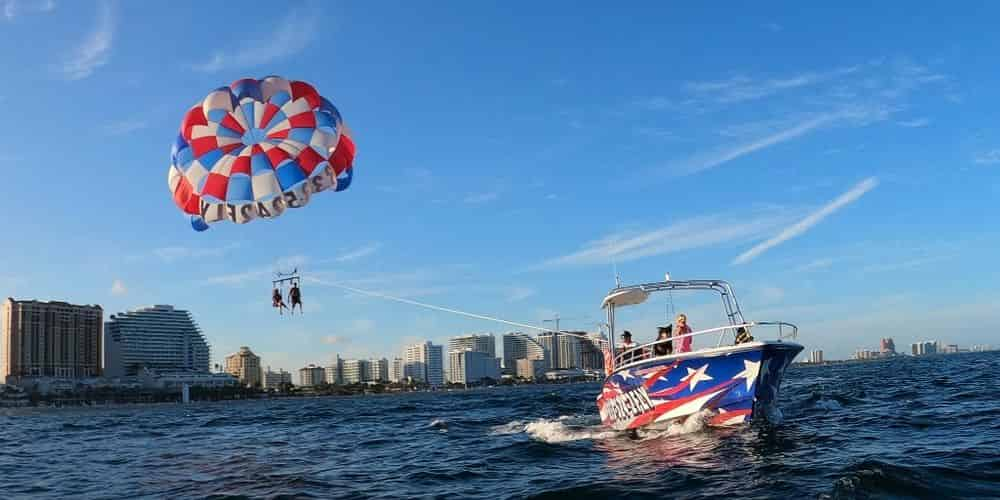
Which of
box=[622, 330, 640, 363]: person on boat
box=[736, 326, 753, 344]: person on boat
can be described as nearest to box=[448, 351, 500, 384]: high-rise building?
box=[622, 330, 640, 363]: person on boat

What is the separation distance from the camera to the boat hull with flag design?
559 inches

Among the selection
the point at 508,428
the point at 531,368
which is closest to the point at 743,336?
the point at 508,428

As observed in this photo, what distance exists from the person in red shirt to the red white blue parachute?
27.5 ft

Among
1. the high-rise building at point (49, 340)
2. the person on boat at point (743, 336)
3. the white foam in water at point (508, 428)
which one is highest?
the high-rise building at point (49, 340)

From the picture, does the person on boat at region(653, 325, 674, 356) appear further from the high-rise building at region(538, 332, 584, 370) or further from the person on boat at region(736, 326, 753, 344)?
the high-rise building at region(538, 332, 584, 370)

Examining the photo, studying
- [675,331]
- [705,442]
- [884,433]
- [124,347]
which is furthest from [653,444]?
[124,347]

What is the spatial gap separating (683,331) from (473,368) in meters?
181

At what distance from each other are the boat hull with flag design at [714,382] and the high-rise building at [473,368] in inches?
6898

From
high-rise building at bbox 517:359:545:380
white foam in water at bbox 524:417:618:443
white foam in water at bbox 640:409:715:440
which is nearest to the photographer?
white foam in water at bbox 640:409:715:440

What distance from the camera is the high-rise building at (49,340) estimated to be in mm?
140875

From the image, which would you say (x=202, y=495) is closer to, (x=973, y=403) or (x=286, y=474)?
(x=286, y=474)

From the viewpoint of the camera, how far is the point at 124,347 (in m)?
170

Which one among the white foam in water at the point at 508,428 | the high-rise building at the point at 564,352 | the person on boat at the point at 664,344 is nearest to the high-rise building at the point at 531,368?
the high-rise building at the point at 564,352

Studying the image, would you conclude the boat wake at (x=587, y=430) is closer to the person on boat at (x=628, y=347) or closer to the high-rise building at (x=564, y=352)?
the person on boat at (x=628, y=347)
